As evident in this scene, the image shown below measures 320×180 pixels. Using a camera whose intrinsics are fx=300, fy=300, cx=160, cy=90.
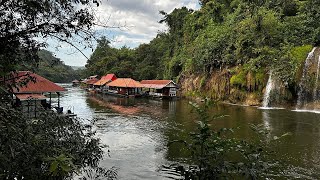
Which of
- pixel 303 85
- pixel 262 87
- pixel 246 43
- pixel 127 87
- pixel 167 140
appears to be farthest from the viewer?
pixel 127 87

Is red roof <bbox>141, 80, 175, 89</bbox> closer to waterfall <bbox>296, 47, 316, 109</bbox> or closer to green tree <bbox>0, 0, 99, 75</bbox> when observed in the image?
waterfall <bbox>296, 47, 316, 109</bbox>

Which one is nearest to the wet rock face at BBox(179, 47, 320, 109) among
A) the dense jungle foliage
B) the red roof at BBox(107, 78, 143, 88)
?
the dense jungle foliage

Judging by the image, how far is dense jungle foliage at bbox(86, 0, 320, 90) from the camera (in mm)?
33719

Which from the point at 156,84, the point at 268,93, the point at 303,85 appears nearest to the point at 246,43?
the point at 268,93

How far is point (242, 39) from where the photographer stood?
1523 inches

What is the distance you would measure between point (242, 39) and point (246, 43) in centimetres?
77

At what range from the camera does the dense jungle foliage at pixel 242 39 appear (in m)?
33.7

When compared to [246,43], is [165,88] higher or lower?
lower

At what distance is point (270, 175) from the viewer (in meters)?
11.2

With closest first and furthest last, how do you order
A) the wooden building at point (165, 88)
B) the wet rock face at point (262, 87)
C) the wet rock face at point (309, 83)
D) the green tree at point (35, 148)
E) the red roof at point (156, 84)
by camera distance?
1. the green tree at point (35, 148)
2. the wet rock face at point (309, 83)
3. the wet rock face at point (262, 87)
4. the wooden building at point (165, 88)
5. the red roof at point (156, 84)

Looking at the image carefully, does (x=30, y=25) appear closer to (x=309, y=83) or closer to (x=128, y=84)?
(x=309, y=83)

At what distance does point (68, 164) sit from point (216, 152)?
260 cm

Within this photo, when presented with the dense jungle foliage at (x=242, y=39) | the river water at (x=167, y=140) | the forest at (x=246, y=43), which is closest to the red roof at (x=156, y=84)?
the forest at (x=246, y=43)

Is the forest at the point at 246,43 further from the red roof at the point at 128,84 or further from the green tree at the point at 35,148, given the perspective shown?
the green tree at the point at 35,148
